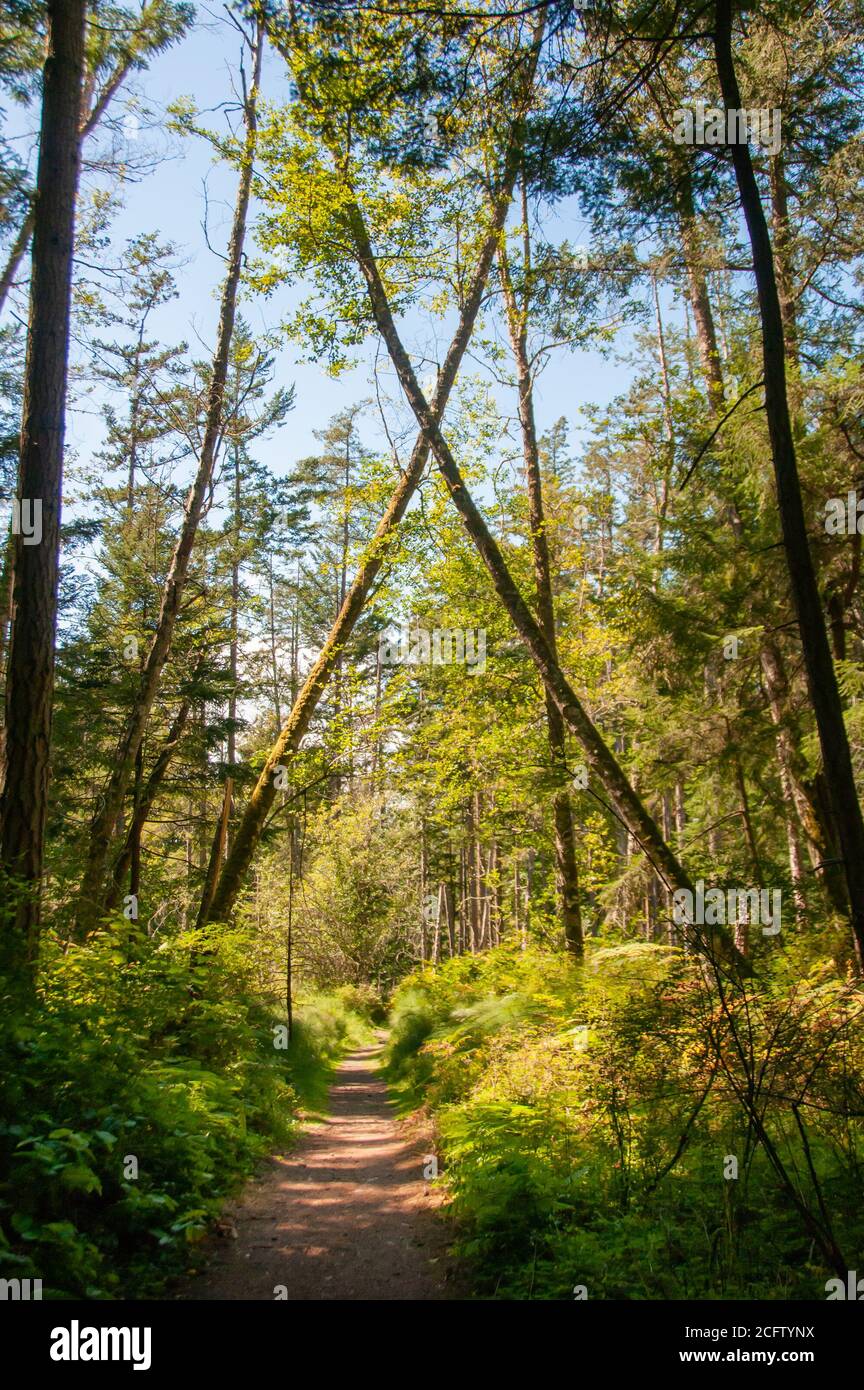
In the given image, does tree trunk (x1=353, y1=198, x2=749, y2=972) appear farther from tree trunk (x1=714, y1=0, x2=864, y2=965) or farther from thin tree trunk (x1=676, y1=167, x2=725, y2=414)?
thin tree trunk (x1=676, y1=167, x2=725, y2=414)

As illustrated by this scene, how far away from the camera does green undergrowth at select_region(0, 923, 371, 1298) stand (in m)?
3.52

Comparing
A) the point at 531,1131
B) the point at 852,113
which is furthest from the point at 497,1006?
the point at 852,113

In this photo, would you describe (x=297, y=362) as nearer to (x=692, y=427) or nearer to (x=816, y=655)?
(x=692, y=427)

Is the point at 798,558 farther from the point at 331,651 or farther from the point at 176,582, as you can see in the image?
the point at 176,582

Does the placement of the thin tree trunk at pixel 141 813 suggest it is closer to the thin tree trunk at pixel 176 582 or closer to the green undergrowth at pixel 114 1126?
the thin tree trunk at pixel 176 582

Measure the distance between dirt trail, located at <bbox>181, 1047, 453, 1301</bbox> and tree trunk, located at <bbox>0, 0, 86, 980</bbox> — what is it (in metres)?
2.61

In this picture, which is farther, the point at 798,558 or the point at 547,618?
the point at 547,618

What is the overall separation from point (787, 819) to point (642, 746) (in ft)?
6.84

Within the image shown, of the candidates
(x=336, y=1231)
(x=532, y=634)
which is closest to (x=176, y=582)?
(x=532, y=634)

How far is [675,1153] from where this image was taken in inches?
176

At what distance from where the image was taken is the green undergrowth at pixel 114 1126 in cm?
352

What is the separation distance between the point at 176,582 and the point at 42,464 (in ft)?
11.6

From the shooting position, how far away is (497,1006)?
942 cm

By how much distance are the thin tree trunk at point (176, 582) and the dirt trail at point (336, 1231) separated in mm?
3819
